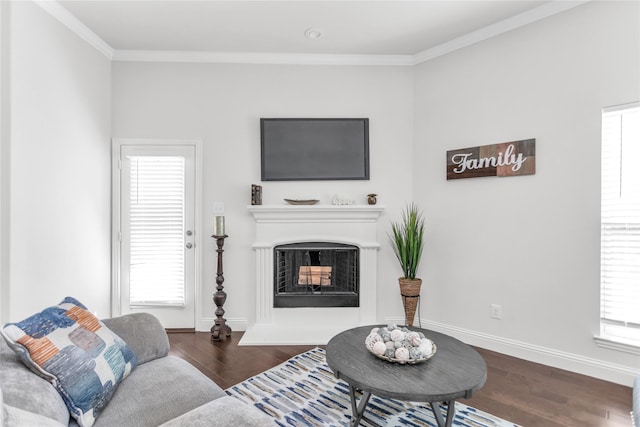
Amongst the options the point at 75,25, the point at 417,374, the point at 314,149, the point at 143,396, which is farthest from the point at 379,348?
the point at 75,25

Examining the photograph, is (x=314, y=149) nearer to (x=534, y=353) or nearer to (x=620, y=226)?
(x=620, y=226)

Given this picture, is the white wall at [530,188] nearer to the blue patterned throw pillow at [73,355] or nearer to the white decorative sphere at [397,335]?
the white decorative sphere at [397,335]

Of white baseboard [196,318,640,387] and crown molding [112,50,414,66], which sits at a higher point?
crown molding [112,50,414,66]

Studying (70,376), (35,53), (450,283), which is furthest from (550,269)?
(35,53)

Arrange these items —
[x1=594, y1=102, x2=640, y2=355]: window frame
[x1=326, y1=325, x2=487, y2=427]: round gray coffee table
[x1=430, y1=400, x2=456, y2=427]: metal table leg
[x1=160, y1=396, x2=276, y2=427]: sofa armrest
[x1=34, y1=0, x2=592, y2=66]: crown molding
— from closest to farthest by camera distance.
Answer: [x1=160, y1=396, x2=276, y2=427]: sofa armrest → [x1=326, y1=325, x2=487, y2=427]: round gray coffee table → [x1=430, y1=400, x2=456, y2=427]: metal table leg → [x1=594, y1=102, x2=640, y2=355]: window frame → [x1=34, y1=0, x2=592, y2=66]: crown molding

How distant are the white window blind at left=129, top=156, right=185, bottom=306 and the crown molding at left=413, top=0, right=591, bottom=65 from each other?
111 inches

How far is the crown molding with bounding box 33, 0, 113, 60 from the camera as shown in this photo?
101 inches

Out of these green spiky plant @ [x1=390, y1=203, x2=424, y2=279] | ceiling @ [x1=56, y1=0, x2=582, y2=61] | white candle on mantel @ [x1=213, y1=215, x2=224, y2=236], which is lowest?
green spiky plant @ [x1=390, y1=203, x2=424, y2=279]

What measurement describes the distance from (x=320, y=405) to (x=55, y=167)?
8.98ft

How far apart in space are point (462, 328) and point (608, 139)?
1.99 meters

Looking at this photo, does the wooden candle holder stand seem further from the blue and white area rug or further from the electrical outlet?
the electrical outlet

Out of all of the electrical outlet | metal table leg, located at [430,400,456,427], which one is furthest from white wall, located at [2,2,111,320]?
the electrical outlet

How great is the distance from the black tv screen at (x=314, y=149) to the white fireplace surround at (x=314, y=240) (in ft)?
1.23

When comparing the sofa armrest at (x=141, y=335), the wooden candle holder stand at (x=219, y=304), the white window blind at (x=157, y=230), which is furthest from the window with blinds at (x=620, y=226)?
the white window blind at (x=157, y=230)
